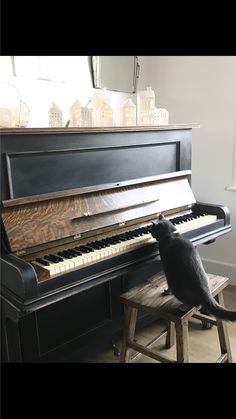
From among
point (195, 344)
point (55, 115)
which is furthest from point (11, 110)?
point (195, 344)

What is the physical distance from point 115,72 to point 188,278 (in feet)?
5.88

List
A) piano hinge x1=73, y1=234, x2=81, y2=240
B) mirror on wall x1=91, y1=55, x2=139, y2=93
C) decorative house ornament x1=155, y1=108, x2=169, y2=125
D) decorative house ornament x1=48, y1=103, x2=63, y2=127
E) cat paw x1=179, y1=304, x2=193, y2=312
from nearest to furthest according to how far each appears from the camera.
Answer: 1. cat paw x1=179, y1=304, x2=193, y2=312
2. piano hinge x1=73, y1=234, x2=81, y2=240
3. decorative house ornament x1=48, y1=103, x2=63, y2=127
4. decorative house ornament x1=155, y1=108, x2=169, y2=125
5. mirror on wall x1=91, y1=55, x2=139, y2=93

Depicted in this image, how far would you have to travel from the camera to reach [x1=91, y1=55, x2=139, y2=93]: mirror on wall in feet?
8.02

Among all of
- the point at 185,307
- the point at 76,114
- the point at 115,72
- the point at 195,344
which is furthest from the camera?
the point at 115,72

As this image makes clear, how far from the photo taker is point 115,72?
2.62m

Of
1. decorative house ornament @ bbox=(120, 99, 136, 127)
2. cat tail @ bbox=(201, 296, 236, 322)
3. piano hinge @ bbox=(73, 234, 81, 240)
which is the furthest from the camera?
decorative house ornament @ bbox=(120, 99, 136, 127)

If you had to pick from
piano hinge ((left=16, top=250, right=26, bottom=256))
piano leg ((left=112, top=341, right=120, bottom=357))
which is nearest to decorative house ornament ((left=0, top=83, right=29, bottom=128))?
piano hinge ((left=16, top=250, right=26, bottom=256))

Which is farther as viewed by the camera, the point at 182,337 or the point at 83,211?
the point at 83,211

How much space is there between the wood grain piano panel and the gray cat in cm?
35

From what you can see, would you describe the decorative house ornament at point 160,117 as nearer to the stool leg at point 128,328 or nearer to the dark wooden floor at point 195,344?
the stool leg at point 128,328

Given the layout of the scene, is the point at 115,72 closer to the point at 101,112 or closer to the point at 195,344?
the point at 101,112

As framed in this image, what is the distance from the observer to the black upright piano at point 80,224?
138 centimetres

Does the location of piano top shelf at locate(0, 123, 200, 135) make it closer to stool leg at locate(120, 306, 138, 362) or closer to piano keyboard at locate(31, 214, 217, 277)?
piano keyboard at locate(31, 214, 217, 277)

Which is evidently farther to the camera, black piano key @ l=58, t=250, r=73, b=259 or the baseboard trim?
the baseboard trim
